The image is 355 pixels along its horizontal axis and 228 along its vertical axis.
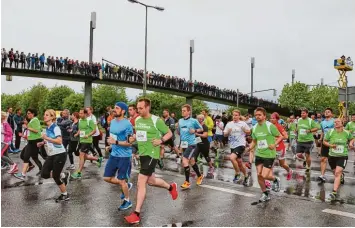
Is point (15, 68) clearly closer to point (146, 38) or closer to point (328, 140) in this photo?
point (146, 38)

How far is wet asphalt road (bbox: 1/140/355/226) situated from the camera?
6.24 m

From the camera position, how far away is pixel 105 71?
126 feet

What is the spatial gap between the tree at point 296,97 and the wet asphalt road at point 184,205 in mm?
63590

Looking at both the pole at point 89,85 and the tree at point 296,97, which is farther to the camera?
the tree at point 296,97

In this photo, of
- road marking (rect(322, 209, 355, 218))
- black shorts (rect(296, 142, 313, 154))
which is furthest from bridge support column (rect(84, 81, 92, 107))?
road marking (rect(322, 209, 355, 218))

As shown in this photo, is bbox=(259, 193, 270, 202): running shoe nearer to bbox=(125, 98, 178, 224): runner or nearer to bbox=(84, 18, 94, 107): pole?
bbox=(125, 98, 178, 224): runner

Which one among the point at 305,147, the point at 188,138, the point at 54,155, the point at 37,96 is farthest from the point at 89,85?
the point at 37,96

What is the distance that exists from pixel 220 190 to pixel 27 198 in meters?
3.79

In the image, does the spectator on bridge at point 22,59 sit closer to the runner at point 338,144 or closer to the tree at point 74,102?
the runner at point 338,144

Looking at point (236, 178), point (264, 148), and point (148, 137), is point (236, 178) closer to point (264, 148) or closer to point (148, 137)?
point (264, 148)

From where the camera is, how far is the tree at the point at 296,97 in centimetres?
7156

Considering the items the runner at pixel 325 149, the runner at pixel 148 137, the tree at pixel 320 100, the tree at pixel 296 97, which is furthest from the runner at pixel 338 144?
the tree at pixel 320 100

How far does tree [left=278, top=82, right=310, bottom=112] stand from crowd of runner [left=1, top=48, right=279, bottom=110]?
17.7 m

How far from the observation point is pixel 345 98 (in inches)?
767
